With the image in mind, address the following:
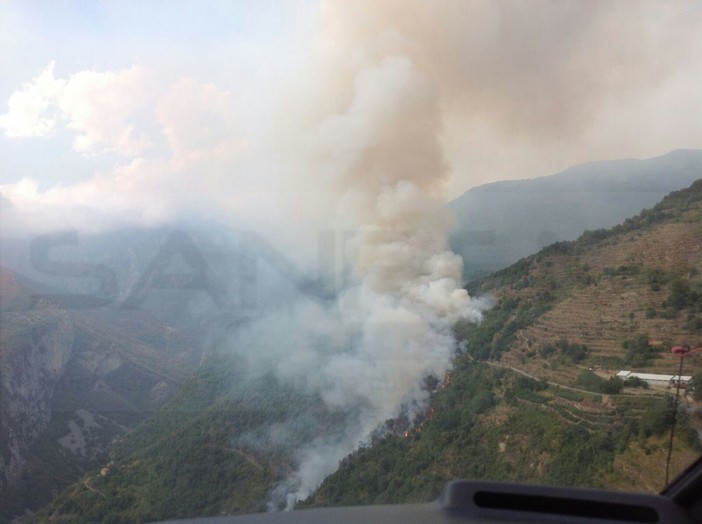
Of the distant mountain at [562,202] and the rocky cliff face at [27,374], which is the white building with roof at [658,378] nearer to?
the distant mountain at [562,202]

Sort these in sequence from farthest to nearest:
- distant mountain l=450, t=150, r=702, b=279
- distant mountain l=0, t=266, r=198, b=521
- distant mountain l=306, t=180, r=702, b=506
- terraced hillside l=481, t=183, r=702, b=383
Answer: distant mountain l=450, t=150, r=702, b=279 < distant mountain l=0, t=266, r=198, b=521 < terraced hillside l=481, t=183, r=702, b=383 < distant mountain l=306, t=180, r=702, b=506

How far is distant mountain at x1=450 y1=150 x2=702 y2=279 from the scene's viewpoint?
14562mm

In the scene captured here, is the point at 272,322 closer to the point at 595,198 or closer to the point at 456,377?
the point at 456,377

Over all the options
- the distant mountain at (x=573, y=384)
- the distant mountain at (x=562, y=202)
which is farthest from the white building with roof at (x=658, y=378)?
the distant mountain at (x=562, y=202)

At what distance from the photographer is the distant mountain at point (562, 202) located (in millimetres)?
14562

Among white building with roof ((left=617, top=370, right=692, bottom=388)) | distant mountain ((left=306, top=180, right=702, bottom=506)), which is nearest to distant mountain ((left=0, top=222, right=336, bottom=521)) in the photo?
distant mountain ((left=306, top=180, right=702, bottom=506))

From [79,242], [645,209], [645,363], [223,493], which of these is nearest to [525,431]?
[645,363]

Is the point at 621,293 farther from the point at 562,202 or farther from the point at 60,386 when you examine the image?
the point at 60,386

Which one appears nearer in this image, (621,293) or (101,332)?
(621,293)

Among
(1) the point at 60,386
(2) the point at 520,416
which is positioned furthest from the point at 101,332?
(2) the point at 520,416

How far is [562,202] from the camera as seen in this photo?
17.7 meters

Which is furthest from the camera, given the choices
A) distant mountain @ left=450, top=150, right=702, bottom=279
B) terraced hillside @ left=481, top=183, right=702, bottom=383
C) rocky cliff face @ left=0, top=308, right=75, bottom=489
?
distant mountain @ left=450, top=150, right=702, bottom=279

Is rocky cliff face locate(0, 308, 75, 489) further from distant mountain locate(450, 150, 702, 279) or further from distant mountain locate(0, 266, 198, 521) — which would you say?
distant mountain locate(450, 150, 702, 279)

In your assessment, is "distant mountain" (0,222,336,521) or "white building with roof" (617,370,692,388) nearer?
"white building with roof" (617,370,692,388)
